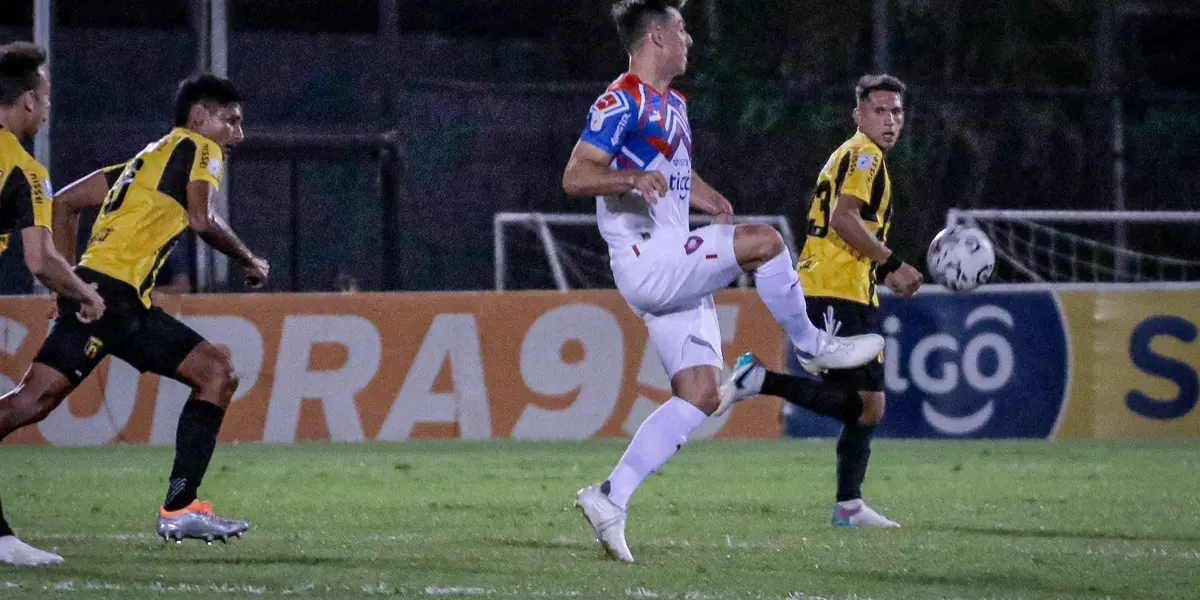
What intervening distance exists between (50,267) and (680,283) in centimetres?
216

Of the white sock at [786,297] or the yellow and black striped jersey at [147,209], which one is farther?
the yellow and black striped jersey at [147,209]

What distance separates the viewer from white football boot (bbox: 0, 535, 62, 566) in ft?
21.0

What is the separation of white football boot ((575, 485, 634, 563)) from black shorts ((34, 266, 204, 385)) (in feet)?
5.82

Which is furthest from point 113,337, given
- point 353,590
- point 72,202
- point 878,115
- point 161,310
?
point 878,115

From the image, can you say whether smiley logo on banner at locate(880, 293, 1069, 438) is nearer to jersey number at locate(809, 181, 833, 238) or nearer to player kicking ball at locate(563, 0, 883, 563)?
jersey number at locate(809, 181, 833, 238)

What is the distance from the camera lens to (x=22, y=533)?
25.2 feet

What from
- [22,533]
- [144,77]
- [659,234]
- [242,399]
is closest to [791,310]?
[659,234]

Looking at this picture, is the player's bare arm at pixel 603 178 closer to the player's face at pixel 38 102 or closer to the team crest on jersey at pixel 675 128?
the team crest on jersey at pixel 675 128

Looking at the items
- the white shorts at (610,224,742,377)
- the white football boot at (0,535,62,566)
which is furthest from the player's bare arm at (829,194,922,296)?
the white football boot at (0,535,62,566)

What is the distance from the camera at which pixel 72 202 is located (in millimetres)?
7477

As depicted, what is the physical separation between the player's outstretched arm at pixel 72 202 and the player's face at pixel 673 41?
7.78 ft

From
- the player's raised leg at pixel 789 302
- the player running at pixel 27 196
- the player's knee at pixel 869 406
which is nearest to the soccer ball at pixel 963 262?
the player's knee at pixel 869 406

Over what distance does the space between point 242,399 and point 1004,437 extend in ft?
18.8

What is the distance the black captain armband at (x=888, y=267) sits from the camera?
7.96 meters
